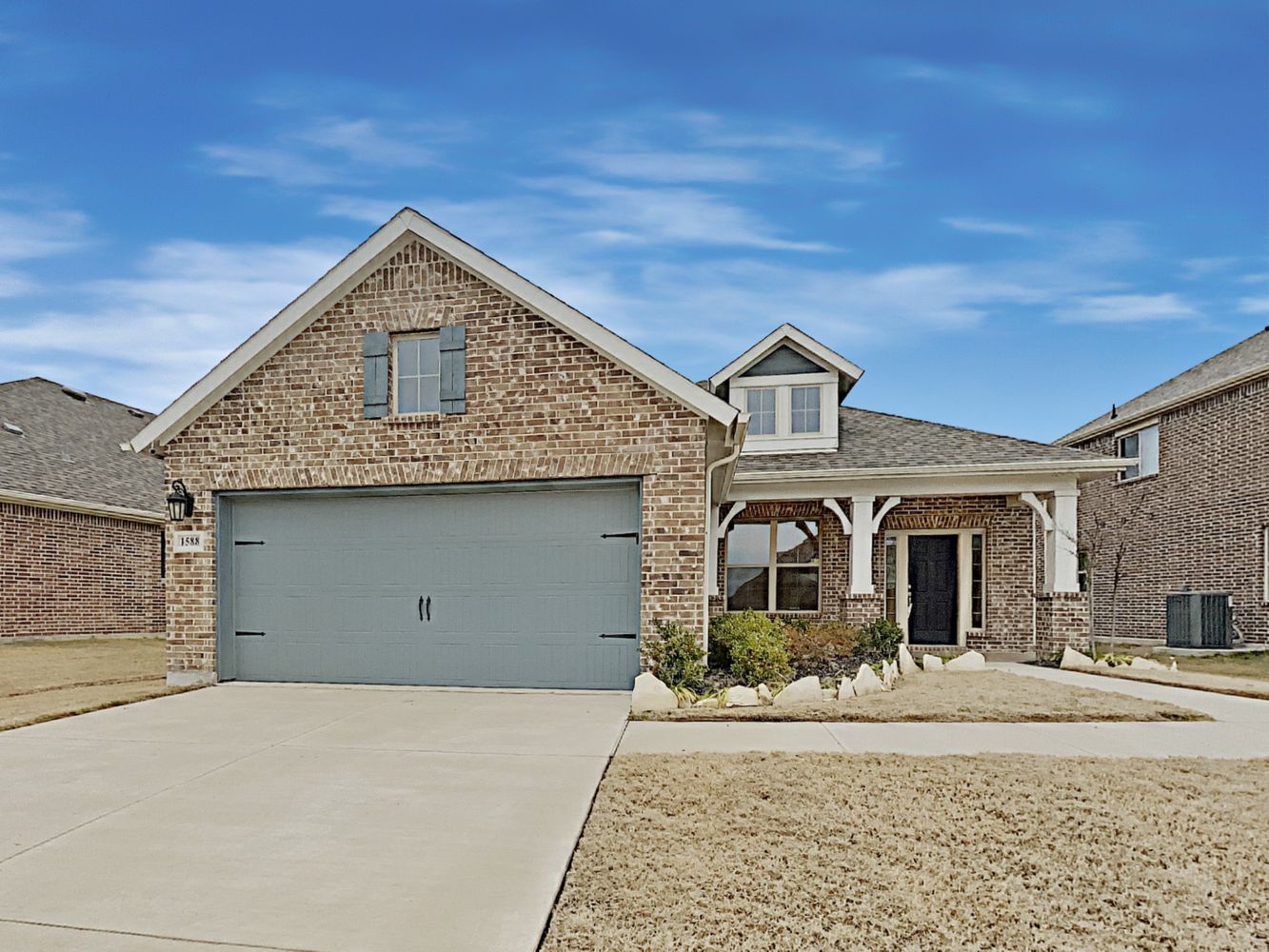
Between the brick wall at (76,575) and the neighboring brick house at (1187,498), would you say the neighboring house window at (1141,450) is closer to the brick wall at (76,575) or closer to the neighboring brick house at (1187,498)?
the neighboring brick house at (1187,498)

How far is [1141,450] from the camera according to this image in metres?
20.9

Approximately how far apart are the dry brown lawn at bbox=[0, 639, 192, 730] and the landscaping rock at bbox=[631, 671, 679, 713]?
19.2 ft

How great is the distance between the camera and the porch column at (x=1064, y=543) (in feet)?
44.3

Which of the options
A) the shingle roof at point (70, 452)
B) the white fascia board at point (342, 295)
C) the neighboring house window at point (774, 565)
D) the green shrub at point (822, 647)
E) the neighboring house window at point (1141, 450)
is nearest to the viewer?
the white fascia board at point (342, 295)

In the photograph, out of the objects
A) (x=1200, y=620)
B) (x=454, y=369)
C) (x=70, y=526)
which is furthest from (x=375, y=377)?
(x=1200, y=620)

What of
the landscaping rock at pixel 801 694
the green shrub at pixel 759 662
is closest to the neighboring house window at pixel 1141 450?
the green shrub at pixel 759 662

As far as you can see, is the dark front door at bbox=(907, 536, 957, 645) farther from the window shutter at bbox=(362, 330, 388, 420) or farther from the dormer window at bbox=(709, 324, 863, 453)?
the window shutter at bbox=(362, 330, 388, 420)

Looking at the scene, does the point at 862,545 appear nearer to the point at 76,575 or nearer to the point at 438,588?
the point at 438,588

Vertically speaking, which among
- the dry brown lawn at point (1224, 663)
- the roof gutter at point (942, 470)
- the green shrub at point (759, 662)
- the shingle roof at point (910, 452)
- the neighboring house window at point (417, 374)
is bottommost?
the dry brown lawn at point (1224, 663)

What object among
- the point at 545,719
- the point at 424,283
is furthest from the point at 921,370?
the point at 545,719

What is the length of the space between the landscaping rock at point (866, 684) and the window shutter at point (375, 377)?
22.0 ft

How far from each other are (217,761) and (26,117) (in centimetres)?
1217

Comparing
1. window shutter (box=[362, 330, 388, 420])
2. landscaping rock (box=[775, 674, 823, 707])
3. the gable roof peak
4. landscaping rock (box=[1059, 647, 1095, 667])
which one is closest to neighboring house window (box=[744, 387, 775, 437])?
the gable roof peak

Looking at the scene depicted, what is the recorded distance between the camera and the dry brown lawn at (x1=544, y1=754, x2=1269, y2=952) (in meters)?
3.27
